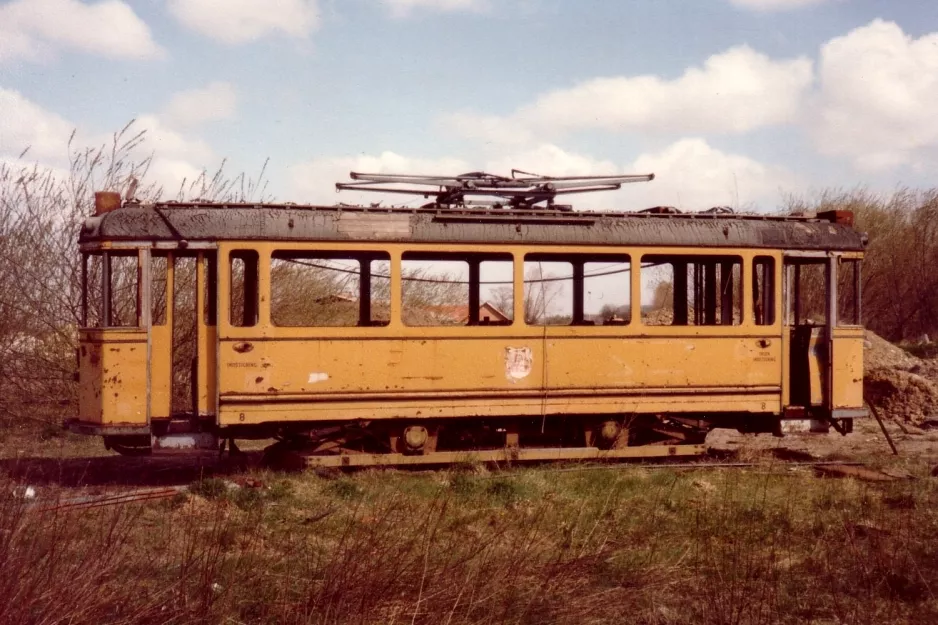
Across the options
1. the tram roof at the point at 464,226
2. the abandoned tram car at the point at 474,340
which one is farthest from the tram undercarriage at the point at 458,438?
the tram roof at the point at 464,226

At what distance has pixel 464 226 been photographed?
383 inches

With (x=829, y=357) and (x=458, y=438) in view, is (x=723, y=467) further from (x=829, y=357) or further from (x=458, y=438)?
(x=458, y=438)

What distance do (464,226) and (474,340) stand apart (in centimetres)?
124

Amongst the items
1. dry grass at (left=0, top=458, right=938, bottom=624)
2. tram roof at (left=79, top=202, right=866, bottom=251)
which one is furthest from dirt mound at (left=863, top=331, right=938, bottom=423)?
dry grass at (left=0, top=458, right=938, bottom=624)

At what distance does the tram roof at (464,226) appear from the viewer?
9164 millimetres

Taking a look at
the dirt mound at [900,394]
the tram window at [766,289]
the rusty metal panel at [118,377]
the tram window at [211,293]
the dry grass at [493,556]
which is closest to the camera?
the dry grass at [493,556]

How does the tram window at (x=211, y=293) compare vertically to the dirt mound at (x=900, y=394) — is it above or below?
above

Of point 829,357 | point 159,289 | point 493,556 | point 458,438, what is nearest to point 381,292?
point 458,438

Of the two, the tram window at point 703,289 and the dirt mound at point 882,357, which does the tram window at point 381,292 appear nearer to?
the tram window at point 703,289

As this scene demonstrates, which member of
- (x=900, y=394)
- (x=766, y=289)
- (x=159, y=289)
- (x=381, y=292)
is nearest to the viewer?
(x=766, y=289)

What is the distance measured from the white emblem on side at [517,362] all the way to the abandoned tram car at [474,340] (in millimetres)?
15

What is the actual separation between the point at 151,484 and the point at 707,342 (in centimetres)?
622

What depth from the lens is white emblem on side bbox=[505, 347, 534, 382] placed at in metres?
9.70

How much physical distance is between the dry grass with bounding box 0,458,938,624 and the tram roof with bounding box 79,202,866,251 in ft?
8.28
